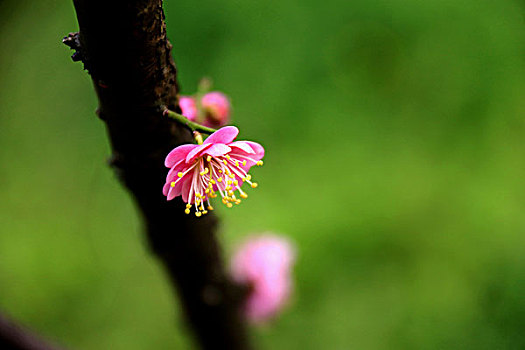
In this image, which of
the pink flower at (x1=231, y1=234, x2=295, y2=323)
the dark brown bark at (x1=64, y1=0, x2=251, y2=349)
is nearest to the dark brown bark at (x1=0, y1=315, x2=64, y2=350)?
the dark brown bark at (x1=64, y1=0, x2=251, y2=349)

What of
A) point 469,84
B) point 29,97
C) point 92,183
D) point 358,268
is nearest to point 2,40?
point 29,97

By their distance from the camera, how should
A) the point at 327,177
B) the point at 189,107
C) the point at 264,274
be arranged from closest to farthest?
the point at 189,107
the point at 264,274
the point at 327,177

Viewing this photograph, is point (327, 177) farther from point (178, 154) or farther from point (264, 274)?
point (178, 154)

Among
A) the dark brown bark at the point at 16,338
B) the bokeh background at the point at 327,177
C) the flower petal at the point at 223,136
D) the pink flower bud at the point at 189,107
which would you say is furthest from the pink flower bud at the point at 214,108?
the bokeh background at the point at 327,177

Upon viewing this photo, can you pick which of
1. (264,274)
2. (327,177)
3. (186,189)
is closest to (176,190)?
(186,189)

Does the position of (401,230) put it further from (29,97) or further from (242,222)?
(29,97)

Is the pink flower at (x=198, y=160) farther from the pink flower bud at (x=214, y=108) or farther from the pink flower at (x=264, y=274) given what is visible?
the pink flower at (x=264, y=274)

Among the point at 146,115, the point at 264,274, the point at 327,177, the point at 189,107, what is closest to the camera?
the point at 146,115
